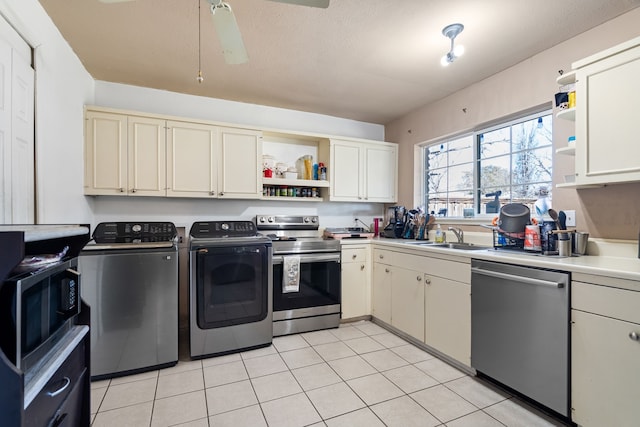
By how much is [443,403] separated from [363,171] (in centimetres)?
251

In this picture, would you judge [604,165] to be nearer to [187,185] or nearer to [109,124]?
[187,185]

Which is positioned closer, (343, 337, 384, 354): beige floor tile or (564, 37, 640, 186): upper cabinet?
(564, 37, 640, 186): upper cabinet

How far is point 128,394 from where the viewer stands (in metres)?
1.93

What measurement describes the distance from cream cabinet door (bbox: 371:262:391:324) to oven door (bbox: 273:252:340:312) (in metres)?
0.42

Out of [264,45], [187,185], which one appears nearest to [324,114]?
[264,45]

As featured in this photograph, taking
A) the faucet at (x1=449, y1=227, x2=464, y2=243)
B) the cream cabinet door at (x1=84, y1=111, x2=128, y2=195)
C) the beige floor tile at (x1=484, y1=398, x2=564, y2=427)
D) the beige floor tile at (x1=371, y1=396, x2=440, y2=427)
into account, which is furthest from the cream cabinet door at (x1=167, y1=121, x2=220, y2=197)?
the beige floor tile at (x1=484, y1=398, x2=564, y2=427)

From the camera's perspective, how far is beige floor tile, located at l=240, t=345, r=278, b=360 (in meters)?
2.47

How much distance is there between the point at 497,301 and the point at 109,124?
3415 mm

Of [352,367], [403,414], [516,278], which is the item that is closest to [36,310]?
[403,414]

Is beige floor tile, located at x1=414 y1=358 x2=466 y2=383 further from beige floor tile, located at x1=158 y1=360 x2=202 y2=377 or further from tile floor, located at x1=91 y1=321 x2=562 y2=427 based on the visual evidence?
beige floor tile, located at x1=158 y1=360 x2=202 y2=377

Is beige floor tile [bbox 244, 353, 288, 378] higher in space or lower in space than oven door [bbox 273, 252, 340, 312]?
lower

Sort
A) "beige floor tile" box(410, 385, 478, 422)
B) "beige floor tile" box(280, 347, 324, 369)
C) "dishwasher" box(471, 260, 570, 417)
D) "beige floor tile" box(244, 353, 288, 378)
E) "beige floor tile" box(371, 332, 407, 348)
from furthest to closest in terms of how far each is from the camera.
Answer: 1. "beige floor tile" box(371, 332, 407, 348)
2. "beige floor tile" box(280, 347, 324, 369)
3. "beige floor tile" box(244, 353, 288, 378)
4. "beige floor tile" box(410, 385, 478, 422)
5. "dishwasher" box(471, 260, 570, 417)

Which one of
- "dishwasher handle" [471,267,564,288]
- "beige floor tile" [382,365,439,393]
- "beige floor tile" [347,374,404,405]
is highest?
"dishwasher handle" [471,267,564,288]

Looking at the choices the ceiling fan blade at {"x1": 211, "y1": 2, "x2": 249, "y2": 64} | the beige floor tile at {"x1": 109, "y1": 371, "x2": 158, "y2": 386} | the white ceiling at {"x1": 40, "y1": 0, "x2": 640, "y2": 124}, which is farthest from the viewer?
the beige floor tile at {"x1": 109, "y1": 371, "x2": 158, "y2": 386}
